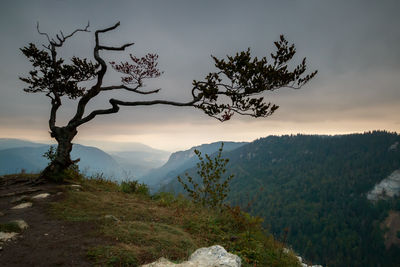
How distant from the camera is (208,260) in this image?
398 centimetres

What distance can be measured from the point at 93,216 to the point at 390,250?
242416mm

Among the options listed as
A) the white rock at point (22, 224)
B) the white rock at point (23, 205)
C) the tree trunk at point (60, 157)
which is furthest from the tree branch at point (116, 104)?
the white rock at point (22, 224)

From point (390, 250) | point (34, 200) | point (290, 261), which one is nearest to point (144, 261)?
point (290, 261)

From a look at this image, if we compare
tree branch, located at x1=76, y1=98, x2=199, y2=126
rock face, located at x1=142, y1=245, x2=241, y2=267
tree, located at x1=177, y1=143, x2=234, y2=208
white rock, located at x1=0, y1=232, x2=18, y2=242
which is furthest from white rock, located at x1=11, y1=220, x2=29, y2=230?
tree branch, located at x1=76, y1=98, x2=199, y2=126

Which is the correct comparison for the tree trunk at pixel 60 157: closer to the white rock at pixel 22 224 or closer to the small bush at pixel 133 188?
the small bush at pixel 133 188

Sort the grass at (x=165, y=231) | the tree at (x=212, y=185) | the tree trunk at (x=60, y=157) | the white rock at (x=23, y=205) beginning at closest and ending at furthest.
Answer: the grass at (x=165, y=231), the white rock at (x=23, y=205), the tree at (x=212, y=185), the tree trunk at (x=60, y=157)

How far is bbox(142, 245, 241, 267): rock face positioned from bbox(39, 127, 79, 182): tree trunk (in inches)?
340

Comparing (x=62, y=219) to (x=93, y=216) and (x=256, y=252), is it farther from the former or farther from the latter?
(x=256, y=252)

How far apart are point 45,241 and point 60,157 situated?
22.3 ft

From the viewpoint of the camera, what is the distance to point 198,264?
12.6 ft

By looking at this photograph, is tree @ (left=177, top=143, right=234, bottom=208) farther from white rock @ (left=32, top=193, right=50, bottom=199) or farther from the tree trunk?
the tree trunk

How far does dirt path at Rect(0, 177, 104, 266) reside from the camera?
3.88 meters

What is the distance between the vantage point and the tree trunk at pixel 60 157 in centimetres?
1012

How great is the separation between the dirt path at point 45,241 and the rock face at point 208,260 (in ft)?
4.25
